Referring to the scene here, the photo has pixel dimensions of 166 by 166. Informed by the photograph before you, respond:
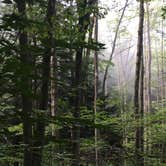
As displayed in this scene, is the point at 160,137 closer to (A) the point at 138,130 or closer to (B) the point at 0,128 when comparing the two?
(A) the point at 138,130

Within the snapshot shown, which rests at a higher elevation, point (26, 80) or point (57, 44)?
point (57, 44)

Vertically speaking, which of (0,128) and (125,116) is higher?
(0,128)

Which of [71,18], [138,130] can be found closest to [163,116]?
[138,130]

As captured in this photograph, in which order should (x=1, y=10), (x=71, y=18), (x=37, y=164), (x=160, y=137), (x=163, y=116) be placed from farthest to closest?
(x=1, y=10), (x=160, y=137), (x=163, y=116), (x=71, y=18), (x=37, y=164)

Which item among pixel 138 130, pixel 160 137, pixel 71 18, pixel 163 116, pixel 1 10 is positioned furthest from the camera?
pixel 1 10

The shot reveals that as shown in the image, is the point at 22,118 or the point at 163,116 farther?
the point at 163,116

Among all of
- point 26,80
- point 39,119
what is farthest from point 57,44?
point 39,119

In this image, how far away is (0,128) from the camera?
1.25 m

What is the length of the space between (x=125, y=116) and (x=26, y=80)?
9.48 m

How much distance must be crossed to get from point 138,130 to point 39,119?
1101 centimetres

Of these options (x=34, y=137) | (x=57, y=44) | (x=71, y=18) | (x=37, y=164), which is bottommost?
(x=37, y=164)

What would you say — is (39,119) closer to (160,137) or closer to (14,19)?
(14,19)

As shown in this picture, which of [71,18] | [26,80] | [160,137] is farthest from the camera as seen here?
[160,137]

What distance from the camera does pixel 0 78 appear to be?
46.2 inches
